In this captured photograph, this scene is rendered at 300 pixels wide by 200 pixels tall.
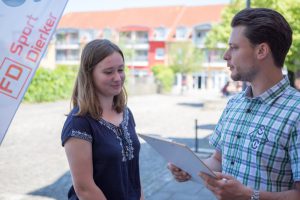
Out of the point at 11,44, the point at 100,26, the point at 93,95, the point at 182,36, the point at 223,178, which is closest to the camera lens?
the point at 223,178

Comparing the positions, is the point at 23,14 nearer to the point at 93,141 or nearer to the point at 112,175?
the point at 93,141

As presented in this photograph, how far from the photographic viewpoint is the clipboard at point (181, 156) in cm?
170

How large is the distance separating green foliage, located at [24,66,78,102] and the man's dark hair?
20736mm

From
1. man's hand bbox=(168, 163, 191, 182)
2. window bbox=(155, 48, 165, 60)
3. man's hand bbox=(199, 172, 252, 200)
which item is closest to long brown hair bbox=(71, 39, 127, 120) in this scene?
man's hand bbox=(168, 163, 191, 182)

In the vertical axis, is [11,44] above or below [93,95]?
above

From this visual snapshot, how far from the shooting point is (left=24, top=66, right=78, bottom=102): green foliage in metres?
22.6

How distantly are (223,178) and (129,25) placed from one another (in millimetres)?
57970

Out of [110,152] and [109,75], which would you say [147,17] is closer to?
[109,75]

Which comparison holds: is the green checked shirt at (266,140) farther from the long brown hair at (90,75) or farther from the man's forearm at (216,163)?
the long brown hair at (90,75)

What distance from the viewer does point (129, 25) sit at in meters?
58.6

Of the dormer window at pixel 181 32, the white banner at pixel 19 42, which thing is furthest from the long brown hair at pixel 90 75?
the dormer window at pixel 181 32

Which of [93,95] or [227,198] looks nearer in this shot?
[227,198]

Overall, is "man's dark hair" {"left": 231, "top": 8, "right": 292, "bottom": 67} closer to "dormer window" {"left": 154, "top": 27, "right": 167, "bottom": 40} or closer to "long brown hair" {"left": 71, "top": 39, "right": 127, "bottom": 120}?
"long brown hair" {"left": 71, "top": 39, "right": 127, "bottom": 120}

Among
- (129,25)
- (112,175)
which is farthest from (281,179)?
(129,25)
